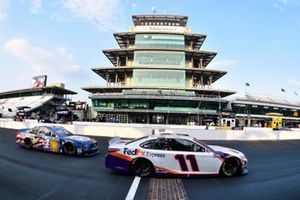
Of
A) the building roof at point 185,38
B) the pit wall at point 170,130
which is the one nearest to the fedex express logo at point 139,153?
the pit wall at point 170,130

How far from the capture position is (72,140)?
44.0 ft

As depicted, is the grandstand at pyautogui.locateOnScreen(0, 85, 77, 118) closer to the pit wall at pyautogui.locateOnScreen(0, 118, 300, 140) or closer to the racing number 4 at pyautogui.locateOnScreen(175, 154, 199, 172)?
the pit wall at pyautogui.locateOnScreen(0, 118, 300, 140)

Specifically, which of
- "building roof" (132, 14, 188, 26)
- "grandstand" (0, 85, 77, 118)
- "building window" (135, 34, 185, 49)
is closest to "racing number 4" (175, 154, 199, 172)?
"building window" (135, 34, 185, 49)

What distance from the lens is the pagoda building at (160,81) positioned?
57.8 m

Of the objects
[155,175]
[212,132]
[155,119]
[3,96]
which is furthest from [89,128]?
[3,96]

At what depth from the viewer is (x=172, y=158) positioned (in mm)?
8797

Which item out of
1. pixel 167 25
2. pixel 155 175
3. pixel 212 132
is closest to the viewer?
pixel 155 175

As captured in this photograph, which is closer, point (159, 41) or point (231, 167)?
point (231, 167)

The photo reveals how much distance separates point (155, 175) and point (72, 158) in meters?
5.10

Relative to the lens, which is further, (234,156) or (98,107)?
(98,107)

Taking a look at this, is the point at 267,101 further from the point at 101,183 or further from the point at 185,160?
the point at 101,183

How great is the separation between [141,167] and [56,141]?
21.3 feet

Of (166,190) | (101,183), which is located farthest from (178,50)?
(166,190)

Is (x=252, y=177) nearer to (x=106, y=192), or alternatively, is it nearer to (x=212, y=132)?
(x=106, y=192)
